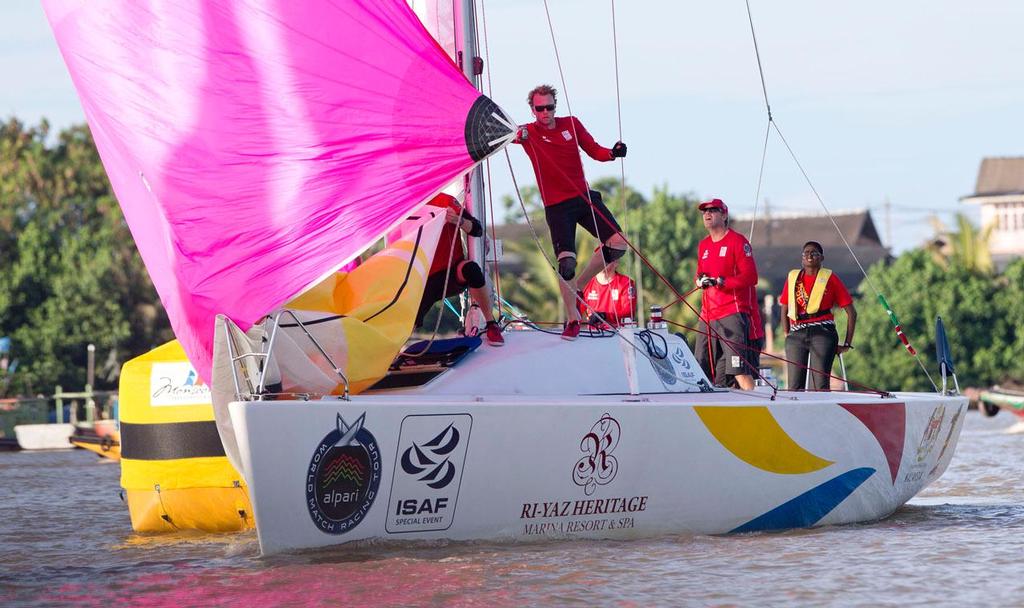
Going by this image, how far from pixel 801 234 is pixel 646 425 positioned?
5816cm

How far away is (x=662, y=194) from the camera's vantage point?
1766 inches

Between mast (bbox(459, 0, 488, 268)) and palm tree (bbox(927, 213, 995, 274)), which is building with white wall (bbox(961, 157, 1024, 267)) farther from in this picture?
mast (bbox(459, 0, 488, 268))

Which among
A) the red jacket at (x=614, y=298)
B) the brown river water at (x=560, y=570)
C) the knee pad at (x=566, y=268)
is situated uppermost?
the knee pad at (x=566, y=268)

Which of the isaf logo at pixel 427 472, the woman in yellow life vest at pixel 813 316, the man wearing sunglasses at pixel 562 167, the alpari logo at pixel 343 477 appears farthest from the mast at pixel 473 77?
the woman in yellow life vest at pixel 813 316

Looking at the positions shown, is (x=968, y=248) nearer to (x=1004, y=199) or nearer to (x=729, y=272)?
(x=1004, y=199)

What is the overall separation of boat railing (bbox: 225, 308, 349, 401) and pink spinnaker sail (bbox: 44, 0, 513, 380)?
0.14 meters

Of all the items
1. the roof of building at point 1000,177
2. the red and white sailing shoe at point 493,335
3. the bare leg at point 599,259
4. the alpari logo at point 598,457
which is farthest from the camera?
the roof of building at point 1000,177

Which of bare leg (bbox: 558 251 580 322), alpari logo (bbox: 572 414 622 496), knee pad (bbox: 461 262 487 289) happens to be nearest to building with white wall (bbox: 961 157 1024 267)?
bare leg (bbox: 558 251 580 322)

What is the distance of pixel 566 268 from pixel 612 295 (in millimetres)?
1720

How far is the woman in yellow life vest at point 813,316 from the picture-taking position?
11117 mm

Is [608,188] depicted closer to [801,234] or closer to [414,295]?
[801,234]

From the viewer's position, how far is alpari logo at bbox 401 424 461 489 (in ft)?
24.8

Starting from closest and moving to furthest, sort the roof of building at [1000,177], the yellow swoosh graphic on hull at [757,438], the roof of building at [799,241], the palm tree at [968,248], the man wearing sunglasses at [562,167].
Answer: the yellow swoosh graphic on hull at [757,438], the man wearing sunglasses at [562,167], the palm tree at [968,248], the roof of building at [799,241], the roof of building at [1000,177]

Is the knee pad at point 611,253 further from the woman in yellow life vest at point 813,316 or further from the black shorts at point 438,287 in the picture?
the woman in yellow life vest at point 813,316
